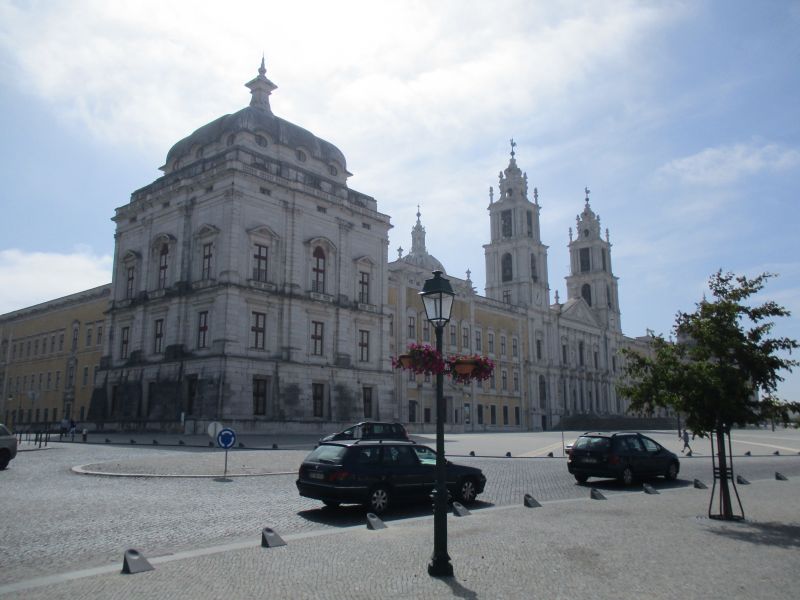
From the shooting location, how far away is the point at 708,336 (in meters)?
12.0

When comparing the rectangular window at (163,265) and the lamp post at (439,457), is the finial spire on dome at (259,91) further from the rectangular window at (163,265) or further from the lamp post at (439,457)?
the lamp post at (439,457)

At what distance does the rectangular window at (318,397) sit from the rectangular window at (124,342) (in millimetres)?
14140

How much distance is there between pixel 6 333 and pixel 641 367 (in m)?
75.3

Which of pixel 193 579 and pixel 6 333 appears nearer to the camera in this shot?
pixel 193 579

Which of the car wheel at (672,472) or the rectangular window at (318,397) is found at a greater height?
the rectangular window at (318,397)

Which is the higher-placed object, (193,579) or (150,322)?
(150,322)

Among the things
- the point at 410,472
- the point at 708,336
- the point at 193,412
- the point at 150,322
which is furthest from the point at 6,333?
the point at 708,336

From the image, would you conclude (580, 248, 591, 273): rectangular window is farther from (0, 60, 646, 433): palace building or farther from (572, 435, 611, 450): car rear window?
(572, 435, 611, 450): car rear window

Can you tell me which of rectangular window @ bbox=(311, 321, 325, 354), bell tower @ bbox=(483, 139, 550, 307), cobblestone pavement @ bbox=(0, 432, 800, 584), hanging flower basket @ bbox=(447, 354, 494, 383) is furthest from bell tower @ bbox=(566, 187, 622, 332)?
hanging flower basket @ bbox=(447, 354, 494, 383)

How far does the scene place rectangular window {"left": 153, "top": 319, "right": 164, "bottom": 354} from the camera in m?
43.7

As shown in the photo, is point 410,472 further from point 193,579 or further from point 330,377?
point 330,377

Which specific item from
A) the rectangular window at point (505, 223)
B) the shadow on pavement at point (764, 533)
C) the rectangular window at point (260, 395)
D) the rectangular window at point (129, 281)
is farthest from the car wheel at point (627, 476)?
the rectangular window at point (505, 223)

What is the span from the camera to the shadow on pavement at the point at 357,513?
38.4ft

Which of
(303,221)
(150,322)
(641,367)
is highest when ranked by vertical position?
(303,221)
